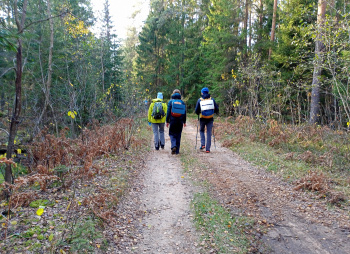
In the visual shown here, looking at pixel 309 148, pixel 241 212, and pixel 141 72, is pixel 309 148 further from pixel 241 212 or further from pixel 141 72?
pixel 141 72

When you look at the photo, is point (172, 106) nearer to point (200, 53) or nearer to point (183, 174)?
point (183, 174)

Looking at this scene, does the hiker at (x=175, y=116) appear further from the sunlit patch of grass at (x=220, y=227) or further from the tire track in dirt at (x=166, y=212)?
the sunlit patch of grass at (x=220, y=227)

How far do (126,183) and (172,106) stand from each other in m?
3.88

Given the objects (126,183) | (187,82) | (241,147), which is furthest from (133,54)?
(126,183)

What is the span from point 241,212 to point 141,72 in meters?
28.8

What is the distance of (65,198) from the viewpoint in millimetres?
4645

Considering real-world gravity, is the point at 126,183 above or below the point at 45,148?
below

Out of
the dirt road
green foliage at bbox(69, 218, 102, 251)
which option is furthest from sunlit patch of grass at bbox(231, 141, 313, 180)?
green foliage at bbox(69, 218, 102, 251)

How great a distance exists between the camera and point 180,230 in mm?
4078

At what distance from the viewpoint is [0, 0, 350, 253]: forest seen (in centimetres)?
634

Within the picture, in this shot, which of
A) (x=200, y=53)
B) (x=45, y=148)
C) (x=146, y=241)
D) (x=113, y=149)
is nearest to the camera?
(x=146, y=241)

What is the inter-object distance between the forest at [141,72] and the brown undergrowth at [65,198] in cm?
6

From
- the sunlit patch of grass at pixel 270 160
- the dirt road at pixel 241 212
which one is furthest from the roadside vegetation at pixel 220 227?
the sunlit patch of grass at pixel 270 160

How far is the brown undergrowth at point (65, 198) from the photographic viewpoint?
10.6ft
